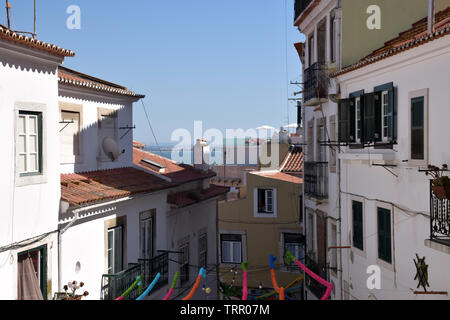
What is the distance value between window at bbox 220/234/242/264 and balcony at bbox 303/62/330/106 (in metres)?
13.1

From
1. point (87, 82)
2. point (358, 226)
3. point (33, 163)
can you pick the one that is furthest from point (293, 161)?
point (33, 163)

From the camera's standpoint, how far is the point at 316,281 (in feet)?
70.6

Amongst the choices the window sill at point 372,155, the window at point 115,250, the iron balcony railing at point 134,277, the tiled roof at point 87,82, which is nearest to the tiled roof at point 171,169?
the tiled roof at point 87,82

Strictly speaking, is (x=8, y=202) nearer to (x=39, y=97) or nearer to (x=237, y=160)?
(x=39, y=97)

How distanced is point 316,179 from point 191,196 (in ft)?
18.9

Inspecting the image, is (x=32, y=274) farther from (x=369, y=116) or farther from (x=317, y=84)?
(x=317, y=84)

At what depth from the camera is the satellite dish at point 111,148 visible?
1959 centimetres

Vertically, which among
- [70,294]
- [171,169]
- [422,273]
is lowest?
[70,294]

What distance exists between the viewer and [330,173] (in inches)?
781

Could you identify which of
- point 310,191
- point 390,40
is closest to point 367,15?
point 390,40

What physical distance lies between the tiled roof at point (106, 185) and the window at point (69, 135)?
650 millimetres

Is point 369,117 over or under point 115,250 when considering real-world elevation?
over

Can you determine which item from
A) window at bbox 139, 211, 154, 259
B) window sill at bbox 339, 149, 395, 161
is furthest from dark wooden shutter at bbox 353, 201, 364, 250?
window at bbox 139, 211, 154, 259

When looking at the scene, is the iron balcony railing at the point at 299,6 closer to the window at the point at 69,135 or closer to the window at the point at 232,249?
the window at the point at 69,135
